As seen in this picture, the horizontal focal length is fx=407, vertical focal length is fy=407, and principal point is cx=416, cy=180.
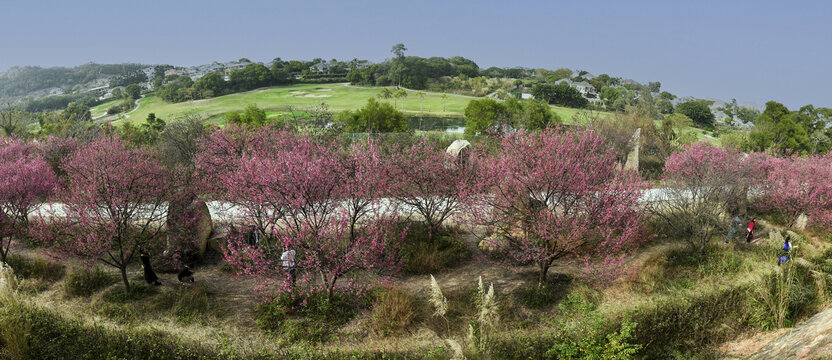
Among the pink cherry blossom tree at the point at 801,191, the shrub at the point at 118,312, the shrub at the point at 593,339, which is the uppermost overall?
the pink cherry blossom tree at the point at 801,191

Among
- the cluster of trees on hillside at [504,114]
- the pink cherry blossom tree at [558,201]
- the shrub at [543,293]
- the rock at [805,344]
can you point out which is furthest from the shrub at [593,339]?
the cluster of trees on hillside at [504,114]

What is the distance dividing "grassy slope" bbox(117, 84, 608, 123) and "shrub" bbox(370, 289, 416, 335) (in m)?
83.4

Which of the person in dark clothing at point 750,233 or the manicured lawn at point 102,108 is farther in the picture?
the manicured lawn at point 102,108

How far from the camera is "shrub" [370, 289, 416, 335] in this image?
993cm

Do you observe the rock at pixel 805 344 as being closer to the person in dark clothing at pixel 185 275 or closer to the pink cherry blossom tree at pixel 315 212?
the pink cherry blossom tree at pixel 315 212

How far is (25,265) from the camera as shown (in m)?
13.3

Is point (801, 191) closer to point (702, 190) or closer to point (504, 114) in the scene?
point (702, 190)

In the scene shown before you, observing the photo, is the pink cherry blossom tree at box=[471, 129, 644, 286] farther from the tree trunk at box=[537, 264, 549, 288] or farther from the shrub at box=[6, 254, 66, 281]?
the shrub at box=[6, 254, 66, 281]

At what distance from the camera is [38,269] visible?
13.0 m

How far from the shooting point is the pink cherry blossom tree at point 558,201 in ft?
34.9

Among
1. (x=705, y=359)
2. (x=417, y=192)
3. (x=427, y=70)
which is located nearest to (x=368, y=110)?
(x=417, y=192)

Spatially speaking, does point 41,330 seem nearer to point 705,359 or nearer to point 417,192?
point 417,192

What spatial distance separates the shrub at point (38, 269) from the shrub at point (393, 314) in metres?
10.7

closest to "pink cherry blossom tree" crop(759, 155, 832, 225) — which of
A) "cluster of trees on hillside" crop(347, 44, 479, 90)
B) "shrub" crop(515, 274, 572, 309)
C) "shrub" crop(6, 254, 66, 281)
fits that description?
"shrub" crop(515, 274, 572, 309)
